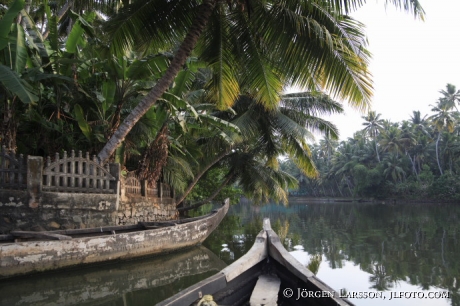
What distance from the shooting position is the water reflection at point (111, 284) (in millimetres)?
5184

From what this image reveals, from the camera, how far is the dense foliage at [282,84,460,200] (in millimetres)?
33719

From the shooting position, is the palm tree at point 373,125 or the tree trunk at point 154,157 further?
the palm tree at point 373,125

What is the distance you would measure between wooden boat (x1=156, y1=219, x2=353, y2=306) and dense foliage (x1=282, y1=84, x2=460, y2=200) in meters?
34.2

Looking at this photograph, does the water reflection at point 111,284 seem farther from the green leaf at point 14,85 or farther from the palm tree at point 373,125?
the palm tree at point 373,125

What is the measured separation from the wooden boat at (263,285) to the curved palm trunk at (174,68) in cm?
386

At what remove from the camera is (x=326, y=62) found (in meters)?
5.72

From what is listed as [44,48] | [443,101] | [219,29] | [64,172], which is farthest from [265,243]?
[443,101]

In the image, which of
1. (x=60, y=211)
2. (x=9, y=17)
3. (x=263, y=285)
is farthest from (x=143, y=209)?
(x=263, y=285)

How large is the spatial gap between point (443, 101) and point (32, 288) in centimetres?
3699

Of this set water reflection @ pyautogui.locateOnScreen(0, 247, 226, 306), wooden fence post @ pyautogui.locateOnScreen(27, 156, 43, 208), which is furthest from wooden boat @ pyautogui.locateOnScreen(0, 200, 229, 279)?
wooden fence post @ pyautogui.locateOnScreen(27, 156, 43, 208)

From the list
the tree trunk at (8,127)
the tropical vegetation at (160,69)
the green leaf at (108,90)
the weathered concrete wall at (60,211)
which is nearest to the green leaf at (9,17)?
the tropical vegetation at (160,69)

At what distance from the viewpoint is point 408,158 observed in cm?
3934

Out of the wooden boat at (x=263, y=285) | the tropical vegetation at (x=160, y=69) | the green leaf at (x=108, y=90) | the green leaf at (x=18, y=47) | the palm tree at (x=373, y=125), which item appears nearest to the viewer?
the wooden boat at (x=263, y=285)

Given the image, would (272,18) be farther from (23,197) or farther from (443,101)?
(443,101)
